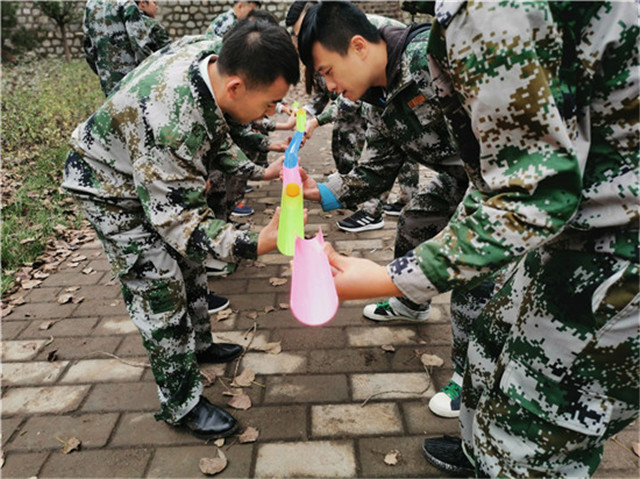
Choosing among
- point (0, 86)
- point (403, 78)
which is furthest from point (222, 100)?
point (0, 86)

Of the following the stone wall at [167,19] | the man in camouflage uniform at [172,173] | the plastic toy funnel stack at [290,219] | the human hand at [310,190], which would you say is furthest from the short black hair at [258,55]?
the stone wall at [167,19]

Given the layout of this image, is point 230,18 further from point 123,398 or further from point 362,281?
point 362,281

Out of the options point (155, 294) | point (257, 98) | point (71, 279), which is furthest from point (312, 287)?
point (71, 279)

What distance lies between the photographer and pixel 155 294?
1.99 metres

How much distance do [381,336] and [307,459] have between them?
1.01 m

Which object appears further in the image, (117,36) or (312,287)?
(117,36)

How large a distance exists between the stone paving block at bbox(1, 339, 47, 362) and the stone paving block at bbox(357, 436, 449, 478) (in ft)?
6.73

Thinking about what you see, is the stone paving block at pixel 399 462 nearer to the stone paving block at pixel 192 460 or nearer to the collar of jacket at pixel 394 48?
the stone paving block at pixel 192 460

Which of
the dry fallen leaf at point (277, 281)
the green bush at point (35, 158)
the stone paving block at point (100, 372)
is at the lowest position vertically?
the green bush at point (35, 158)

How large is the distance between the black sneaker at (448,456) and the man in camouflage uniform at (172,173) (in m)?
0.90

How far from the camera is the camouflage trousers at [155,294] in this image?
1947 millimetres

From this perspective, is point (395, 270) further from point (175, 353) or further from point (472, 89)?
point (175, 353)

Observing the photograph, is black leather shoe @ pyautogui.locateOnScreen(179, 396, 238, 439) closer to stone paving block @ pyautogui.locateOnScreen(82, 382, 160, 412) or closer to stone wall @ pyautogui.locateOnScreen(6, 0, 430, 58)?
stone paving block @ pyautogui.locateOnScreen(82, 382, 160, 412)

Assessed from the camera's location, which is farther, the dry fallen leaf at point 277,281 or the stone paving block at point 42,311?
the dry fallen leaf at point 277,281
